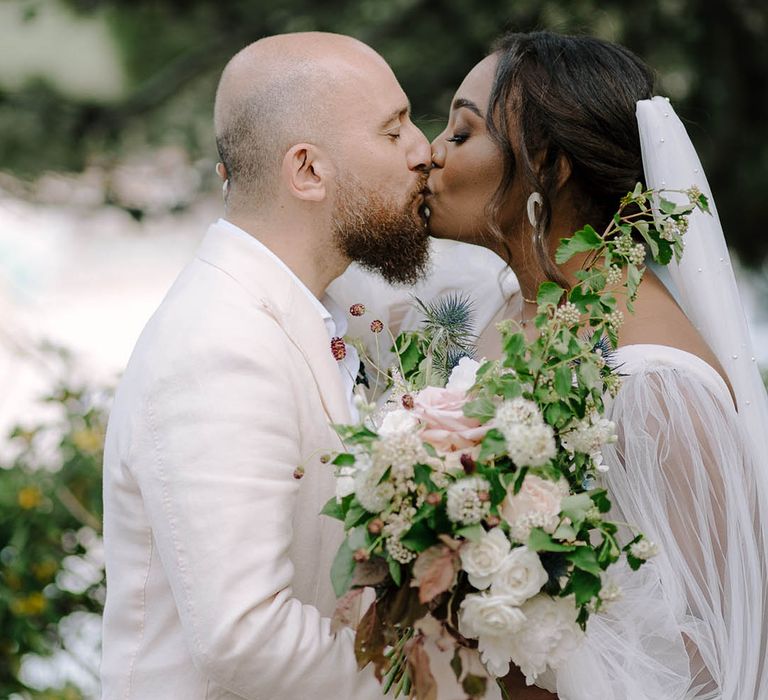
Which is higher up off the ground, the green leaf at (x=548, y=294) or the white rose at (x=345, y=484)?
the green leaf at (x=548, y=294)

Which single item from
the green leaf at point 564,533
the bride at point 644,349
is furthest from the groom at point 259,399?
the green leaf at point 564,533

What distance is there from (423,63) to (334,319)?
12.2 feet

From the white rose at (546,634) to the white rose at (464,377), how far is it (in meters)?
0.42

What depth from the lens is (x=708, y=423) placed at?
8.42 ft

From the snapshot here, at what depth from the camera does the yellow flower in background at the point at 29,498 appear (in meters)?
4.17

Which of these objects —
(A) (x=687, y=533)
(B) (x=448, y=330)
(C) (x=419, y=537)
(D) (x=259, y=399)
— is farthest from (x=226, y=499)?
(A) (x=687, y=533)

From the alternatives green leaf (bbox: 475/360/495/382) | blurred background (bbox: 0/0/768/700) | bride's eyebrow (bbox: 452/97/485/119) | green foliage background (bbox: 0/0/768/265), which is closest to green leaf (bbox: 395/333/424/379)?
green leaf (bbox: 475/360/495/382)

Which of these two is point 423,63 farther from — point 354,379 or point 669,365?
point 669,365

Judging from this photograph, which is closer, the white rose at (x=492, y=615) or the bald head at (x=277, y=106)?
the white rose at (x=492, y=615)

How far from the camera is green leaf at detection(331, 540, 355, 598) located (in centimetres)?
207

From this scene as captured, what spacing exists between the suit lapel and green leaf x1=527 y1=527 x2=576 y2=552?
2.07 feet

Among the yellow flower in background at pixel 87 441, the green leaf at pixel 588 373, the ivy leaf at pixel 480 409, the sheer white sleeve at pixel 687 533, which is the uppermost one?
the green leaf at pixel 588 373

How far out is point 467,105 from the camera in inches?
121

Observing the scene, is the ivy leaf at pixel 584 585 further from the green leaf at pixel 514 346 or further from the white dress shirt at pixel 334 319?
the white dress shirt at pixel 334 319
